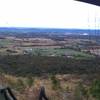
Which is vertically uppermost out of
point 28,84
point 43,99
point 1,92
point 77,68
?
point 1,92

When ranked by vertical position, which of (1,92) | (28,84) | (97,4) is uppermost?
(97,4)

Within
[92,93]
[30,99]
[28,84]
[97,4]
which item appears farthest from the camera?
[28,84]

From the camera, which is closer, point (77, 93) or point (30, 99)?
point (30, 99)

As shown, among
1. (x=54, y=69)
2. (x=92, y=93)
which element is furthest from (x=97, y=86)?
(x=54, y=69)

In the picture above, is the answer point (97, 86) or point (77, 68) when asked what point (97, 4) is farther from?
point (77, 68)

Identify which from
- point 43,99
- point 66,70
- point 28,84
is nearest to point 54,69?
point 66,70

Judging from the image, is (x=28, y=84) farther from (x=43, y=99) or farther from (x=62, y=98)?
(x=43, y=99)

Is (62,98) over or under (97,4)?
under

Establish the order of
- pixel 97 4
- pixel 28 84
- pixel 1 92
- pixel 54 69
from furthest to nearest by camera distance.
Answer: pixel 54 69 → pixel 28 84 → pixel 97 4 → pixel 1 92

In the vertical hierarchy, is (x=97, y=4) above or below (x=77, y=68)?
above
